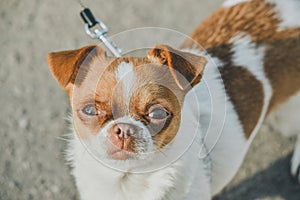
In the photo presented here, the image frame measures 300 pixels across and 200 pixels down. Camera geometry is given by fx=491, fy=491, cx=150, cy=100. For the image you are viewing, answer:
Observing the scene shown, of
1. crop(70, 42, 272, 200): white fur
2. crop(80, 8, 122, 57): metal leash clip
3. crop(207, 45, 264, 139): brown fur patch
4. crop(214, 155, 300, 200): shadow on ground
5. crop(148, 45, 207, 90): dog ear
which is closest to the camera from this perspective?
crop(148, 45, 207, 90): dog ear

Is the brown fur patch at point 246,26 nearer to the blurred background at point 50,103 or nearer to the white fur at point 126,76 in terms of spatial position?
the white fur at point 126,76

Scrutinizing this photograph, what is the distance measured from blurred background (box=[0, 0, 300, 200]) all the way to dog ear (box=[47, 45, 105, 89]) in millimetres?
1413

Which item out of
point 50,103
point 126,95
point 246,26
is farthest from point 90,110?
point 50,103

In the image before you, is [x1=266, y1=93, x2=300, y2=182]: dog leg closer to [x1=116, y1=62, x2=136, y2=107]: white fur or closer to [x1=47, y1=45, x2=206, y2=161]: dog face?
[x1=47, y1=45, x2=206, y2=161]: dog face

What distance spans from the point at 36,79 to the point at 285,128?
1866 mm

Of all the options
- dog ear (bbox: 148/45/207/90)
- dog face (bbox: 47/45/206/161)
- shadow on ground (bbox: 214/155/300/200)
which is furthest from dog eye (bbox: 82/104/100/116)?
shadow on ground (bbox: 214/155/300/200)

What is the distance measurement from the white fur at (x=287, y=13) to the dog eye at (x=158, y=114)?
3.56 ft

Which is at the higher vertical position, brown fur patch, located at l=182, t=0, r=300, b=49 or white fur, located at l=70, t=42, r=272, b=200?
brown fur patch, located at l=182, t=0, r=300, b=49

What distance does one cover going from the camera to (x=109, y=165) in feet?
6.81

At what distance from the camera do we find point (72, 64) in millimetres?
2039

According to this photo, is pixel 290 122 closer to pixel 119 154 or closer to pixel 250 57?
pixel 250 57

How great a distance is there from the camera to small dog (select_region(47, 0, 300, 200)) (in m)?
1.91

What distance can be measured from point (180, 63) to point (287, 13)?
1.00m

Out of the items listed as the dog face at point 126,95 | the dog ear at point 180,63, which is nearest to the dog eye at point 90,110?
the dog face at point 126,95
